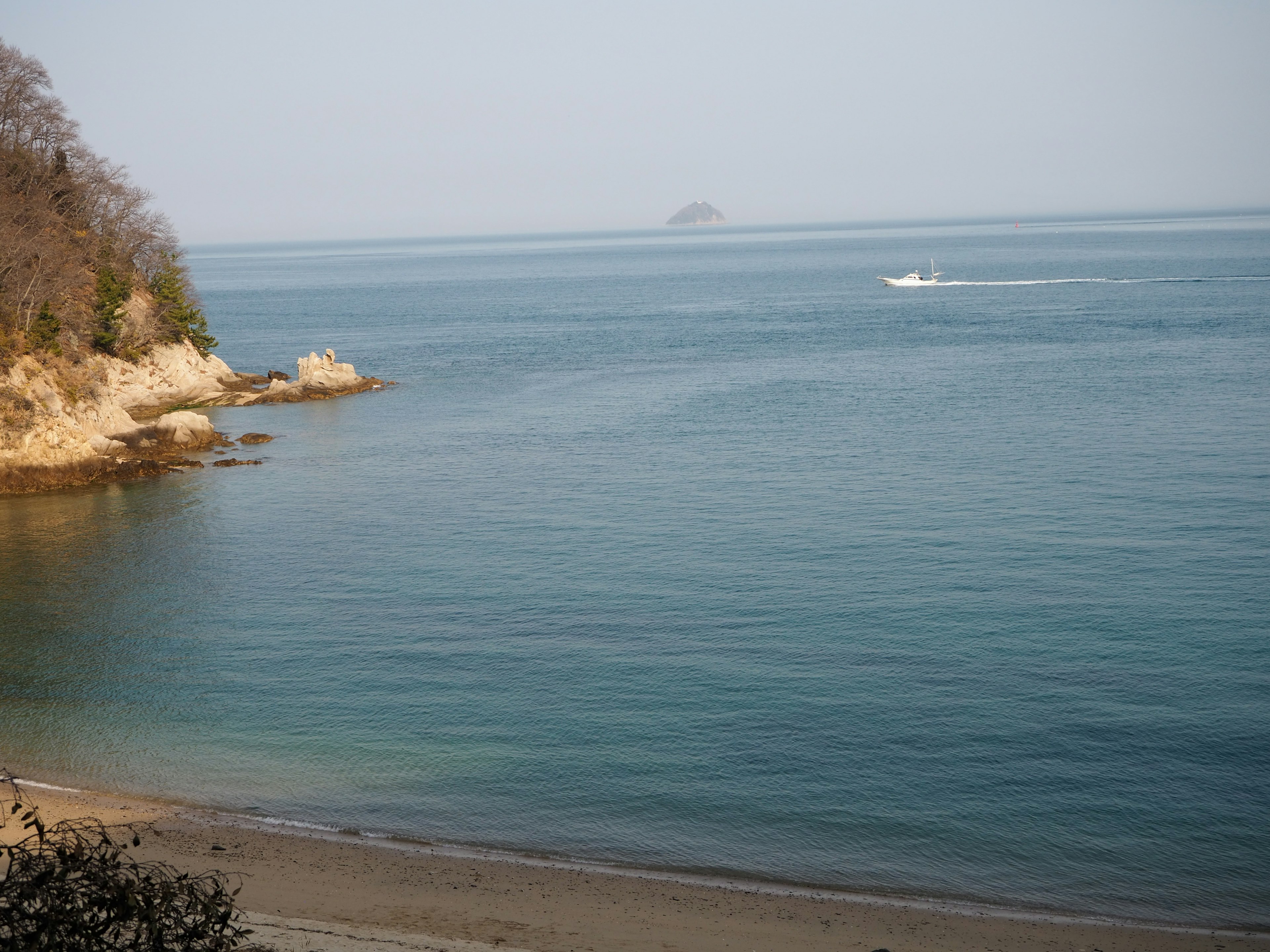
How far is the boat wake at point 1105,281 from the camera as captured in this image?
397 feet

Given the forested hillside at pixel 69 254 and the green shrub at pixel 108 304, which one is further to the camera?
the green shrub at pixel 108 304

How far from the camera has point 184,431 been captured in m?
53.1

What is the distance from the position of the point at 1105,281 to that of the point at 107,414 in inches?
4446

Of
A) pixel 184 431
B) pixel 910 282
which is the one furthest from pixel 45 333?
pixel 910 282

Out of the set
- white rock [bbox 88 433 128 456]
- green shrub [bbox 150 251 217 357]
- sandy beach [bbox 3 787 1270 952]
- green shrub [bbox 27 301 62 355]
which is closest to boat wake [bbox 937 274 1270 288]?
green shrub [bbox 150 251 217 357]

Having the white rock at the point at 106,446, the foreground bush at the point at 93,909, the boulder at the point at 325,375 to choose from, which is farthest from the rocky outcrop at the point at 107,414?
the foreground bush at the point at 93,909

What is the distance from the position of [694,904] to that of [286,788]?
882cm

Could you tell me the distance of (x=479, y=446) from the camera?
52.1 metres

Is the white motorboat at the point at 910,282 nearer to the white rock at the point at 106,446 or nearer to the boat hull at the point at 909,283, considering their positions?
the boat hull at the point at 909,283

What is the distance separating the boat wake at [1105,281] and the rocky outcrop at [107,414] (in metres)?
92.4

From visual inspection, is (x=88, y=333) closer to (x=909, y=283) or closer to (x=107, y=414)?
(x=107, y=414)

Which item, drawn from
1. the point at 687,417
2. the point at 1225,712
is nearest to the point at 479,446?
the point at 687,417

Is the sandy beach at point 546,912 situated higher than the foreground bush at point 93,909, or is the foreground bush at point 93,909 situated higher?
the foreground bush at point 93,909

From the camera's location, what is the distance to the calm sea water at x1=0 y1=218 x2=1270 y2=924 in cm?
1864
